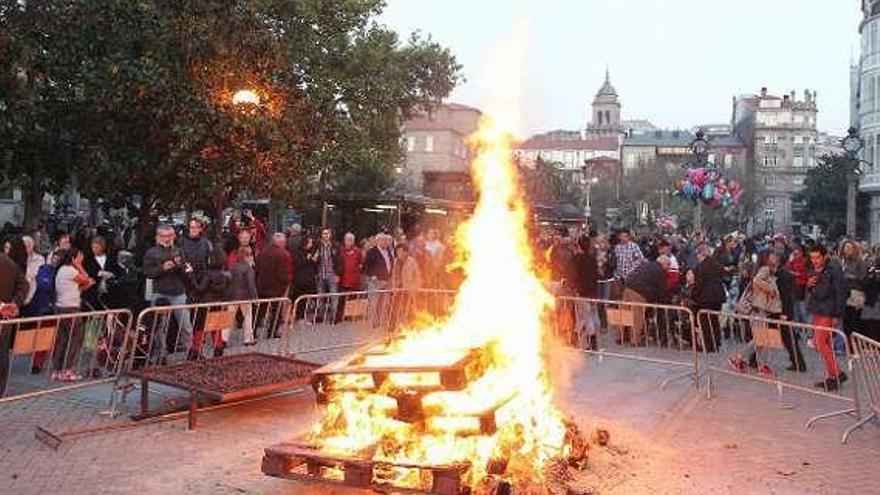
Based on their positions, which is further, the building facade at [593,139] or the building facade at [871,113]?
the building facade at [593,139]

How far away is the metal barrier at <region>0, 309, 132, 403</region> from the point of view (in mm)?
8492

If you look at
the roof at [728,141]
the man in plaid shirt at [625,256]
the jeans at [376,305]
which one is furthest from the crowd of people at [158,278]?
the roof at [728,141]

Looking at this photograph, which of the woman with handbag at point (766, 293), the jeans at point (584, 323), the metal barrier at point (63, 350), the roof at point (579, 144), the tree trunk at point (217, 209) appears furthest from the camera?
the roof at point (579, 144)

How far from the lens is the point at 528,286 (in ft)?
31.1

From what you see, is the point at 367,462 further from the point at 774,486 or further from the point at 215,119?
the point at 215,119

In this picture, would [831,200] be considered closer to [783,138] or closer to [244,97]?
[244,97]

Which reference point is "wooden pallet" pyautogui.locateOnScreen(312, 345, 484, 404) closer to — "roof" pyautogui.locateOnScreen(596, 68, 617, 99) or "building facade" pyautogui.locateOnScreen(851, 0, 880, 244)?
"building facade" pyautogui.locateOnScreen(851, 0, 880, 244)

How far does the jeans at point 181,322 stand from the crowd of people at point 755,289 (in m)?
6.29

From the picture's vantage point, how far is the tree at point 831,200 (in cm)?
5362

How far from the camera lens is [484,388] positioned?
713cm

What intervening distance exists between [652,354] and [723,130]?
539ft

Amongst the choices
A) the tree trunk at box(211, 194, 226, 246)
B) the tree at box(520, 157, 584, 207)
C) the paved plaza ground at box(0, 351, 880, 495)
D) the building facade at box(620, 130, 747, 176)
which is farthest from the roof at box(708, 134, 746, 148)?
the paved plaza ground at box(0, 351, 880, 495)

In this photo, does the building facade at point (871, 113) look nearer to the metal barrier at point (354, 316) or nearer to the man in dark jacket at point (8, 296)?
the metal barrier at point (354, 316)

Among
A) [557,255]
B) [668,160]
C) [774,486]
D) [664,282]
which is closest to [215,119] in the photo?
[557,255]
